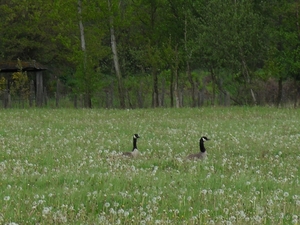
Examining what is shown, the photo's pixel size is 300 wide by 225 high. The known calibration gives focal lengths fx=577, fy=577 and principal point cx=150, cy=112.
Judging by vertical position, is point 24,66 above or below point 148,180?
above

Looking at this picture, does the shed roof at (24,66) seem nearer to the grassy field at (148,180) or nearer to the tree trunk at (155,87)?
the tree trunk at (155,87)

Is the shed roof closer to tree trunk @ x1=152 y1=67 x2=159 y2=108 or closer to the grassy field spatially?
tree trunk @ x1=152 y1=67 x2=159 y2=108

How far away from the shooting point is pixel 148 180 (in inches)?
465

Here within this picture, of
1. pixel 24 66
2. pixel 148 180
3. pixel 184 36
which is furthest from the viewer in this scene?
pixel 24 66

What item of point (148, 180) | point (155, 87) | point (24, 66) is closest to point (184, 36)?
point (155, 87)

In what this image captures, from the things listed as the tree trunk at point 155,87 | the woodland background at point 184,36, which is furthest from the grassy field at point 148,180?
the tree trunk at point 155,87

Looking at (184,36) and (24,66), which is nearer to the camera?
(184,36)

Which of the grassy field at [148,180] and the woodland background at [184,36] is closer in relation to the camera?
the grassy field at [148,180]

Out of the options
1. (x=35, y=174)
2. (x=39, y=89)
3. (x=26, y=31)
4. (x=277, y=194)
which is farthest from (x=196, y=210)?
(x=26, y=31)

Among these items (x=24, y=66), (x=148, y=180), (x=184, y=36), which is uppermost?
(x=184, y=36)

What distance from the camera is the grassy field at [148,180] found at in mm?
8625

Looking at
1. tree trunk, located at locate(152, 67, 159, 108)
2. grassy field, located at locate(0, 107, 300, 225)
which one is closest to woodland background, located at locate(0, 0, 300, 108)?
tree trunk, located at locate(152, 67, 159, 108)

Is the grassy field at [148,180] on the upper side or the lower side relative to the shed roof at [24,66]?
lower

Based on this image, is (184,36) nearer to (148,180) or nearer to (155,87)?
(155,87)
